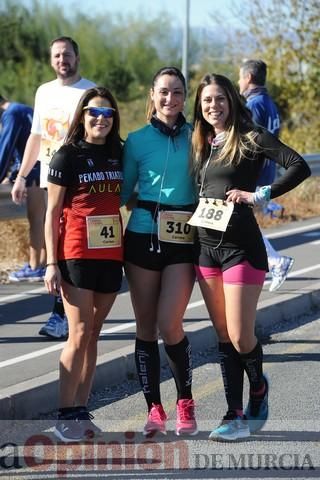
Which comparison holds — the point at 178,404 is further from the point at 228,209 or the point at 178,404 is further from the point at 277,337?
the point at 277,337

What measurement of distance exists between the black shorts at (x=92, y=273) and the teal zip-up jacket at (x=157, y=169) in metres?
0.26

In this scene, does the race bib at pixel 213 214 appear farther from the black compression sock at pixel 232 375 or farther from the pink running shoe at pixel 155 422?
the pink running shoe at pixel 155 422

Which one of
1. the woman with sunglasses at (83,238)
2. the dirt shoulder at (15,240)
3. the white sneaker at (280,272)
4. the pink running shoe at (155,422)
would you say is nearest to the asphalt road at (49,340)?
the white sneaker at (280,272)

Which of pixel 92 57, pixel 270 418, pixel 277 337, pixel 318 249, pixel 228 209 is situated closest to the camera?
pixel 228 209

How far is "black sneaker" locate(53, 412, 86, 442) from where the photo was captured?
5.89 meters

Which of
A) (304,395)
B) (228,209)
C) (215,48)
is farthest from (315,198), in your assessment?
(215,48)

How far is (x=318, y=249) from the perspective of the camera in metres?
12.6

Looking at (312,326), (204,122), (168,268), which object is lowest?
(312,326)

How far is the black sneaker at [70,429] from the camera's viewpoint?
589 centimetres

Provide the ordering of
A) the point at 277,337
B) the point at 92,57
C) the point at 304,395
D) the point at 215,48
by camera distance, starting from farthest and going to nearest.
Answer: the point at 92,57 → the point at 215,48 → the point at 277,337 → the point at 304,395

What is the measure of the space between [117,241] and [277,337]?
312 cm

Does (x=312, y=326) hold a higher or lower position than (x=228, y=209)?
lower

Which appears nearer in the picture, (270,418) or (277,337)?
(270,418)

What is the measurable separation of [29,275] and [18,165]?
119cm
